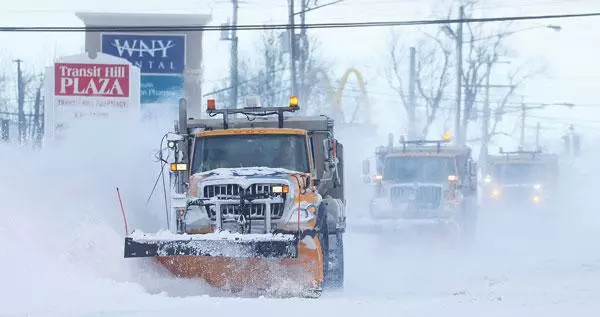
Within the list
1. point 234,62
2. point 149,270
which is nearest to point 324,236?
point 149,270

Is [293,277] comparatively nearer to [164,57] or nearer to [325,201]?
[325,201]

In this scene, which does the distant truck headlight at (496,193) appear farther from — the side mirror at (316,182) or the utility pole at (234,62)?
the side mirror at (316,182)

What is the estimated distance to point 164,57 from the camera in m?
39.7

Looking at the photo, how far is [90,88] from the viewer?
31.3 meters

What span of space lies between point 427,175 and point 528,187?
12685 millimetres

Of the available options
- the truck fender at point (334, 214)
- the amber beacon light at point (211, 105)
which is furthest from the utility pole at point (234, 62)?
the truck fender at point (334, 214)

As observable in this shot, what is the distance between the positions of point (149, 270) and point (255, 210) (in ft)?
5.01

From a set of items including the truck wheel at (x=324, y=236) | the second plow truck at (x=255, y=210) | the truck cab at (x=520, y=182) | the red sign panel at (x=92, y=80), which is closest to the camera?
the second plow truck at (x=255, y=210)

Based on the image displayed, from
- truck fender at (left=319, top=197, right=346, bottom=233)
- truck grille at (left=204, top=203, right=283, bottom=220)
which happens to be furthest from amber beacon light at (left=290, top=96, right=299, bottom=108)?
truck grille at (left=204, top=203, right=283, bottom=220)

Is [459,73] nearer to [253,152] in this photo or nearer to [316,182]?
[316,182]

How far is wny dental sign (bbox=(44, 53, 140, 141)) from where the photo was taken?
3073 cm

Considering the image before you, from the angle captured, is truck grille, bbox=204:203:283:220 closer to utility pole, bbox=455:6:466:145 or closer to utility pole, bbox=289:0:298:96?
utility pole, bbox=289:0:298:96

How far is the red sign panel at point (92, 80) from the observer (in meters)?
30.9

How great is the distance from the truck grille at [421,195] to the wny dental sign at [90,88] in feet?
27.3
